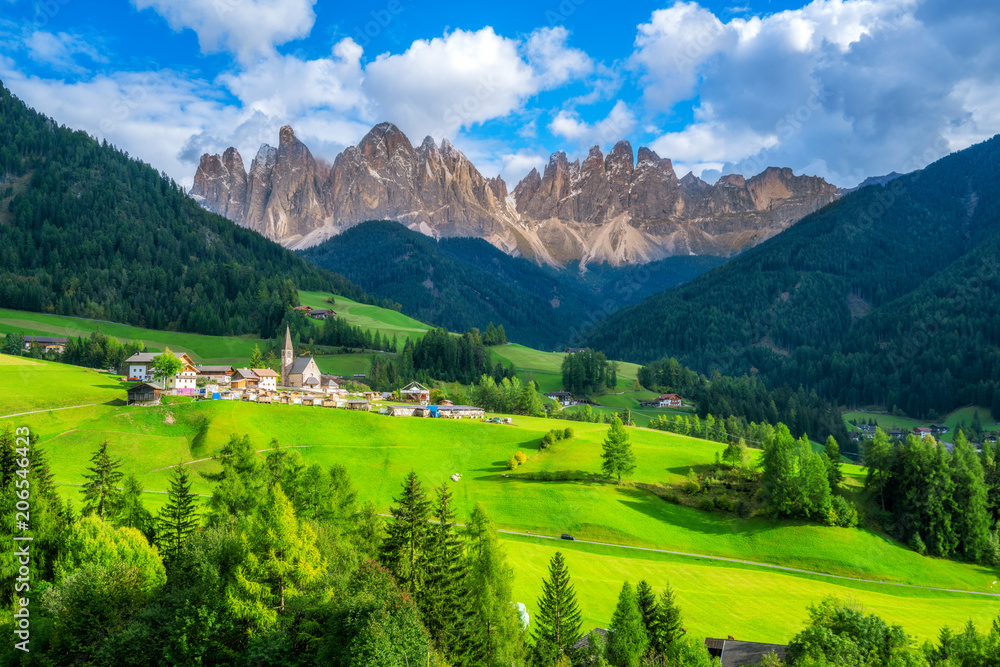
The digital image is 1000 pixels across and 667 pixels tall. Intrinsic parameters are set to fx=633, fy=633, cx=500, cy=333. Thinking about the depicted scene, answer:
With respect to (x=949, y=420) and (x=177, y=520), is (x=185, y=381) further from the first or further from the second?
(x=949, y=420)

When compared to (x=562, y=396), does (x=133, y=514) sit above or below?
below

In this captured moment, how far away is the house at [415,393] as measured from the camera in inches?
5044

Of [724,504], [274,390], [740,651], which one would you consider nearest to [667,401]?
[724,504]

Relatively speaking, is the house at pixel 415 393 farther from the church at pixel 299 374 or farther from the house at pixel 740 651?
the house at pixel 740 651

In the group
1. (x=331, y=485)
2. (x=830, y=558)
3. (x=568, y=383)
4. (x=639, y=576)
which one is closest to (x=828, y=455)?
(x=830, y=558)

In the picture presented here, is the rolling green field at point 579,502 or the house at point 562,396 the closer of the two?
the rolling green field at point 579,502

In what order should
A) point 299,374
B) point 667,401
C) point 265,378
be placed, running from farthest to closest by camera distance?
point 667,401 < point 299,374 < point 265,378

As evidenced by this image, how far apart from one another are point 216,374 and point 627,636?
342ft

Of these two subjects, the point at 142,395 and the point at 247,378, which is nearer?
the point at 142,395

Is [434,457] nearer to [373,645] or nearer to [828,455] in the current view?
[828,455]

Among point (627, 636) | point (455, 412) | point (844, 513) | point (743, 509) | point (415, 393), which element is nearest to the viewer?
point (627, 636)

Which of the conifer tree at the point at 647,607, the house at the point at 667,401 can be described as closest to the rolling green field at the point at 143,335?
the house at the point at 667,401

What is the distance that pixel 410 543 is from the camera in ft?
121

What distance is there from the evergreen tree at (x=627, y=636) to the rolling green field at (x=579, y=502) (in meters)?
9.79
